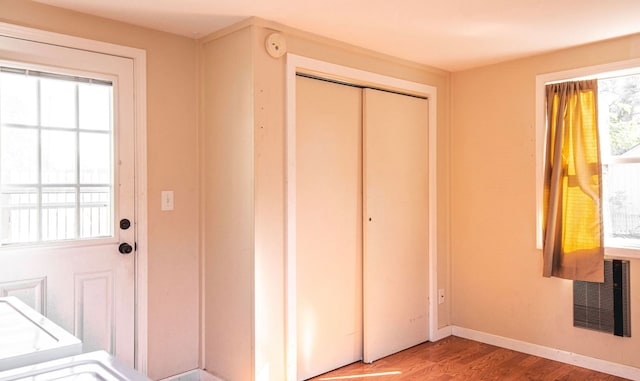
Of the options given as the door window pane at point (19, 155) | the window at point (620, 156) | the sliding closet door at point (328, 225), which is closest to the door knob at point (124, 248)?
the door window pane at point (19, 155)

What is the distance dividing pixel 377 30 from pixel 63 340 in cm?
240

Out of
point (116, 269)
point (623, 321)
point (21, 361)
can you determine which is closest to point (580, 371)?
point (623, 321)

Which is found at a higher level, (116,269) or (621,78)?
(621,78)

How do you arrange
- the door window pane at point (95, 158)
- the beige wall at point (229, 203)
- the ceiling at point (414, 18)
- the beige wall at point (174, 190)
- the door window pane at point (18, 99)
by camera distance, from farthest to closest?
the beige wall at point (174, 190)
the beige wall at point (229, 203)
the door window pane at point (95, 158)
the ceiling at point (414, 18)
the door window pane at point (18, 99)

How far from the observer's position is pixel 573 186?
3383 millimetres

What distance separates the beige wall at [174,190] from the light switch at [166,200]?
0.03m

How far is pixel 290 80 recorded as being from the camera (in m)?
2.95

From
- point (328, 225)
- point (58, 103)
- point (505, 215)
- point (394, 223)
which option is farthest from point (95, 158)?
point (505, 215)

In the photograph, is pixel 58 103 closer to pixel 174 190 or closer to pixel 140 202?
pixel 140 202

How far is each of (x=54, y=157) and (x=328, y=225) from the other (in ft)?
5.51

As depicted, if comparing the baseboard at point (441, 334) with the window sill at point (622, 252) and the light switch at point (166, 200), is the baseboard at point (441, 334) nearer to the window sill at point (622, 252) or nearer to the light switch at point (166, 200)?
the window sill at point (622, 252)

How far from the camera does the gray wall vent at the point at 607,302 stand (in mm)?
3213

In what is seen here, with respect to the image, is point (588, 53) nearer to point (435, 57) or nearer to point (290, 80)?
point (435, 57)

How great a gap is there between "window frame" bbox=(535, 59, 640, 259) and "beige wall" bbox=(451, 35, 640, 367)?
0.04 meters
